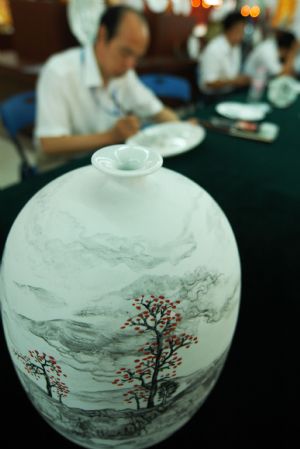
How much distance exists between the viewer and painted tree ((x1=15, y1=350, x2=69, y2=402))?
43 cm

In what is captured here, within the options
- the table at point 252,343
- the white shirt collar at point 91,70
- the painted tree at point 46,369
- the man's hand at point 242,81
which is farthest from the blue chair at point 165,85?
the painted tree at point 46,369

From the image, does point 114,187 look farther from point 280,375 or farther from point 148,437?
point 280,375

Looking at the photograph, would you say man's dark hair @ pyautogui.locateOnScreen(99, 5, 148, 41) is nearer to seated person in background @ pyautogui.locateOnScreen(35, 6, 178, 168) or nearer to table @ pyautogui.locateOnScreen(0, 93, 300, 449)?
seated person in background @ pyautogui.locateOnScreen(35, 6, 178, 168)

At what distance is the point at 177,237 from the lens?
1.30 ft

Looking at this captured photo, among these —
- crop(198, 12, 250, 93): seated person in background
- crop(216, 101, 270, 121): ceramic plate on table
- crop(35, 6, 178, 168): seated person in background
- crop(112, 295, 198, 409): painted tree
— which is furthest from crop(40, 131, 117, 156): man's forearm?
crop(198, 12, 250, 93): seated person in background

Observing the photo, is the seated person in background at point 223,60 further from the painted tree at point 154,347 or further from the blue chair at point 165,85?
the painted tree at point 154,347

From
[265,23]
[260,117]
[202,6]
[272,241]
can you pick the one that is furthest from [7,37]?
[272,241]

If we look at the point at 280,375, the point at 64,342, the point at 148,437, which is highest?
the point at 64,342

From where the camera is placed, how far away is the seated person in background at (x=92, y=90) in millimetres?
1250

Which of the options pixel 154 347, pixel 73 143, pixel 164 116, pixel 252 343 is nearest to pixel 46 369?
pixel 154 347

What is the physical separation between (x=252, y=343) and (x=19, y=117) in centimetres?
131

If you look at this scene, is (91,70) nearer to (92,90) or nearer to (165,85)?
(92,90)

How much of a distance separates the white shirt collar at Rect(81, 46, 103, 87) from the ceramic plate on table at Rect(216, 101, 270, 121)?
1.81 ft

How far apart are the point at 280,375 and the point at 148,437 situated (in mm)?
365
